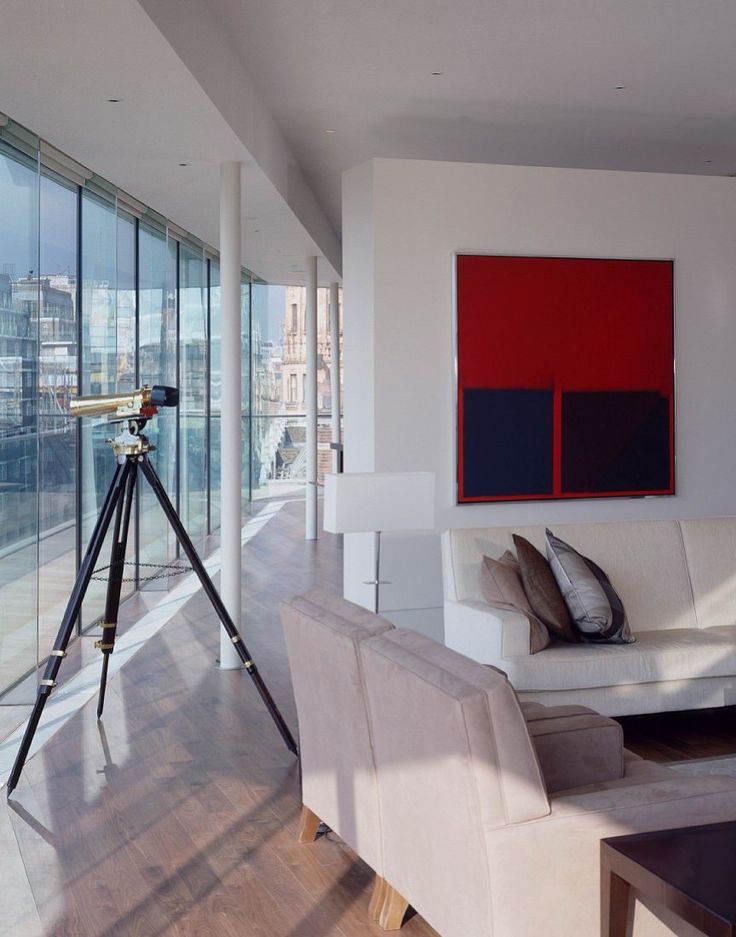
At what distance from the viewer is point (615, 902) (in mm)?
2318

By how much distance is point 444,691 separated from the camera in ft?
7.64

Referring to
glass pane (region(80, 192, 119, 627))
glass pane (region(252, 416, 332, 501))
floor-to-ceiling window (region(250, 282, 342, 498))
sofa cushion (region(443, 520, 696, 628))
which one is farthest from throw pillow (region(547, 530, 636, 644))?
glass pane (region(252, 416, 332, 501))

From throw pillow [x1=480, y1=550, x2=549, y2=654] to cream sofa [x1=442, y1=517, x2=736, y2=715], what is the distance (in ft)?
0.16

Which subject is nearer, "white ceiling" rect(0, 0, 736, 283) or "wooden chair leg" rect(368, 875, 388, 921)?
"wooden chair leg" rect(368, 875, 388, 921)

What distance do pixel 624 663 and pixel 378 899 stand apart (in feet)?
5.75

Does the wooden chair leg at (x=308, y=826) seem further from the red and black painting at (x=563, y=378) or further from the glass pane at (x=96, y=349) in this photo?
the glass pane at (x=96, y=349)

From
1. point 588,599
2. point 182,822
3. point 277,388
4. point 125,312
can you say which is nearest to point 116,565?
point 182,822

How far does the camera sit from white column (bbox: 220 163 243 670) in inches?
228

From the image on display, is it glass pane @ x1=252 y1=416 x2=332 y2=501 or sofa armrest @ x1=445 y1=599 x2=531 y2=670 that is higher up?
glass pane @ x1=252 y1=416 x2=332 y2=501

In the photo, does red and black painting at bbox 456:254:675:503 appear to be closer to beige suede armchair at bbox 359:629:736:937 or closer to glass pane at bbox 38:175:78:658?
glass pane at bbox 38:175:78:658

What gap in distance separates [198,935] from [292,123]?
200 inches

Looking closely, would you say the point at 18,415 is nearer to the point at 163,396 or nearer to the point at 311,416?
the point at 163,396

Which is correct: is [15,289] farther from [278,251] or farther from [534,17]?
[278,251]

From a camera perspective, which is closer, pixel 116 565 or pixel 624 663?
pixel 624 663
